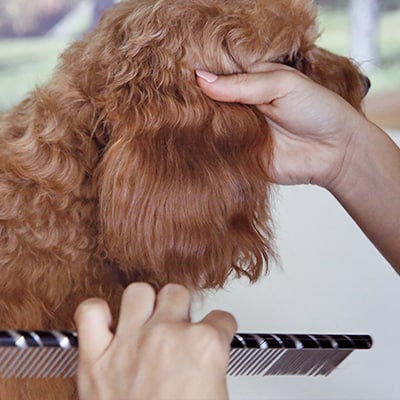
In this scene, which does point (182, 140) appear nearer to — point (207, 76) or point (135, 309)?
point (207, 76)

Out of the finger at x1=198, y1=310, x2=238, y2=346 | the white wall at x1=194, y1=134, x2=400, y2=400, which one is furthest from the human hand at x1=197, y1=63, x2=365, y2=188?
the finger at x1=198, y1=310, x2=238, y2=346

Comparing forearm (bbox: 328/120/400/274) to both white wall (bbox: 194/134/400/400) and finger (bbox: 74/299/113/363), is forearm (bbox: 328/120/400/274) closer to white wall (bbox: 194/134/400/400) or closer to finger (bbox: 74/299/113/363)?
white wall (bbox: 194/134/400/400)

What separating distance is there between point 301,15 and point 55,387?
0.59 metres

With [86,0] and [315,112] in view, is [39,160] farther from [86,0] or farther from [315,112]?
[86,0]

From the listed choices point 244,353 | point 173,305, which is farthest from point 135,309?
point 244,353

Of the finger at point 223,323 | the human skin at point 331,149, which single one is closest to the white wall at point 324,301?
the human skin at point 331,149

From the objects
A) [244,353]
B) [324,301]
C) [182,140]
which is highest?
[182,140]

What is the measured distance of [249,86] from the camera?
3.07ft

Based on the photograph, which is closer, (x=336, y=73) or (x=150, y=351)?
(x=150, y=351)

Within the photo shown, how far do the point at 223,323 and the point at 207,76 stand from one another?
1.38 feet

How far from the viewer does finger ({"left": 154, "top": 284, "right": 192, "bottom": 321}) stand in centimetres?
58

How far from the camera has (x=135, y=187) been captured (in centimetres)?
89

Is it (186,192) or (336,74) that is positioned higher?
(336,74)

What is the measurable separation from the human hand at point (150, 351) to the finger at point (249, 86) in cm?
40
